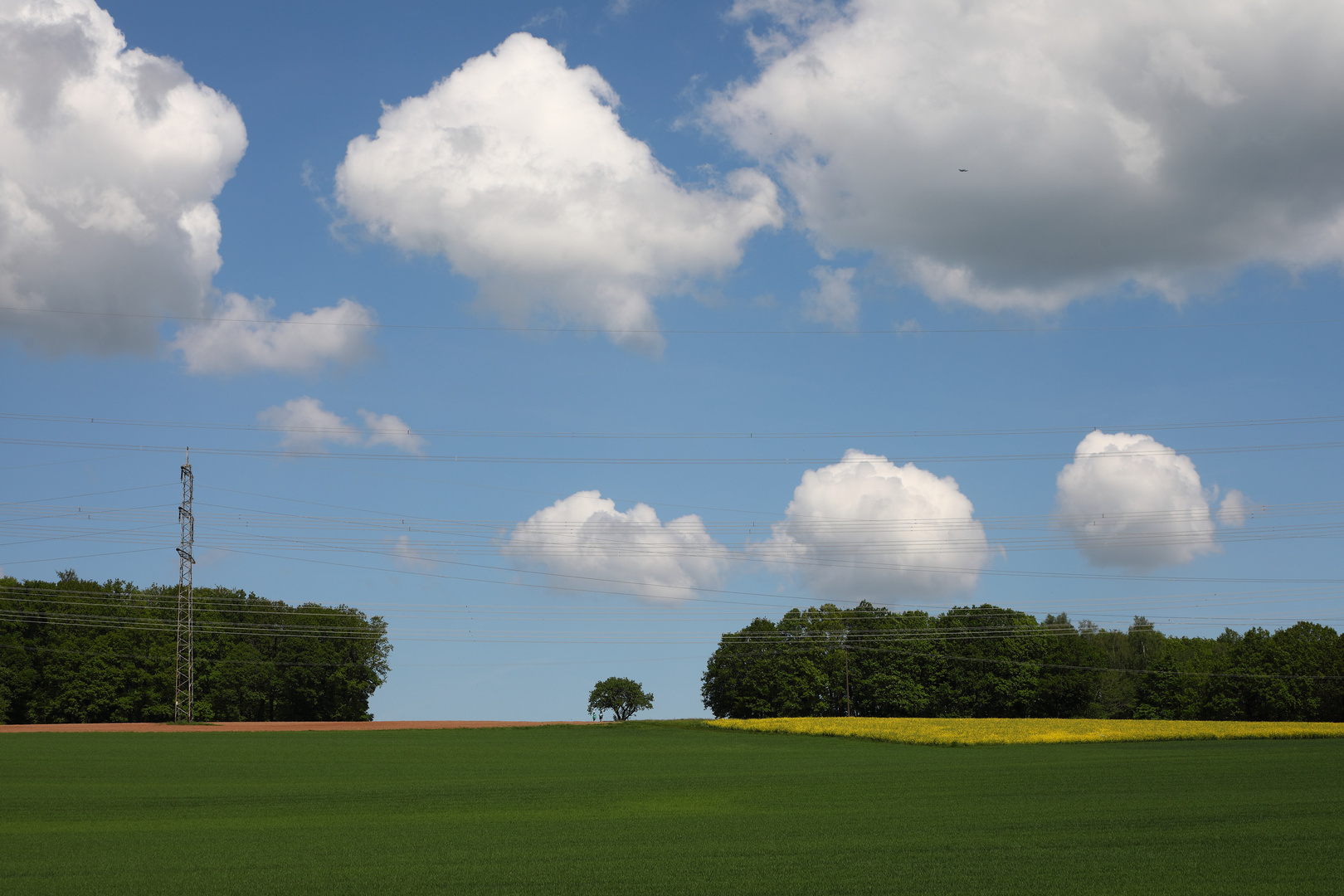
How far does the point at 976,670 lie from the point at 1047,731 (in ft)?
192

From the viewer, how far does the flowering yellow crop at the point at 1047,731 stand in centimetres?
5356

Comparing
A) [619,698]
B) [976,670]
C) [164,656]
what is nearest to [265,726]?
[164,656]

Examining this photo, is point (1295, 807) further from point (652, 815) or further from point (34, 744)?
point (34, 744)

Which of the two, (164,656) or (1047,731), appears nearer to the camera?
(1047,731)

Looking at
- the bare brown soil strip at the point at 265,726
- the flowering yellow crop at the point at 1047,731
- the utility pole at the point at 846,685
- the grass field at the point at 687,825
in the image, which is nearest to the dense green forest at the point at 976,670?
the utility pole at the point at 846,685

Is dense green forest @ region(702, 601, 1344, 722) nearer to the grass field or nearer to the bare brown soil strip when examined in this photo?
the bare brown soil strip

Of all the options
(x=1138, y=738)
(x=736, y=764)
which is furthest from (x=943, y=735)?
(x=736, y=764)

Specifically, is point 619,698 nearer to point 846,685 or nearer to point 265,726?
point 846,685

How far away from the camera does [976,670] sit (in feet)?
373

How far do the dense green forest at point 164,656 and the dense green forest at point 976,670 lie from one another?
132 ft

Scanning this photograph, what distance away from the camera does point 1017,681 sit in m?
112

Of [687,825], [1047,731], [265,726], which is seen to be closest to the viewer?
[687,825]

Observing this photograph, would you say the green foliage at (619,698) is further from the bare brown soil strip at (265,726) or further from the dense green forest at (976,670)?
the bare brown soil strip at (265,726)

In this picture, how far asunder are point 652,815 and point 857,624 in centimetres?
10089
